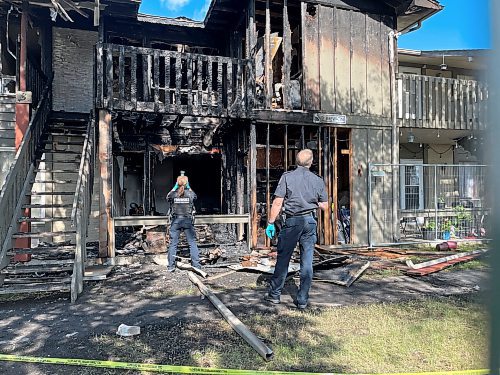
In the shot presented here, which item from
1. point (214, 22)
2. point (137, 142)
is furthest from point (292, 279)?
point (214, 22)

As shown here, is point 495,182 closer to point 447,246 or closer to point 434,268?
point 434,268

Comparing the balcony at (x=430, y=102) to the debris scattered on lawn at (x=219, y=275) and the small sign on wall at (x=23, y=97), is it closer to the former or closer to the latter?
the debris scattered on lawn at (x=219, y=275)

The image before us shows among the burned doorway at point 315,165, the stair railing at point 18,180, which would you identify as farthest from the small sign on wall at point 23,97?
the burned doorway at point 315,165

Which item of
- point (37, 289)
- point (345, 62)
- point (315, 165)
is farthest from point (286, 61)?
point (37, 289)

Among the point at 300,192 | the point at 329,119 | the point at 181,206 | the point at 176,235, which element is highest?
the point at 329,119

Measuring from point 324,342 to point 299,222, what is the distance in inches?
66.2

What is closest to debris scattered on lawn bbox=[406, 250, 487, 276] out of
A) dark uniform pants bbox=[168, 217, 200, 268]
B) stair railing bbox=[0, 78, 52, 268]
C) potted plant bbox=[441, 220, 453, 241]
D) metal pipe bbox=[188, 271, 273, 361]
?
potted plant bbox=[441, 220, 453, 241]

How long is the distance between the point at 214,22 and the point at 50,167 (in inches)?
254

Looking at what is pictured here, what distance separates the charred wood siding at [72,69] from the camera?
37.9 ft

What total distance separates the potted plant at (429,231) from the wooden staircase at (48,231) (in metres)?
9.26

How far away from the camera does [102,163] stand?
26.8 feet

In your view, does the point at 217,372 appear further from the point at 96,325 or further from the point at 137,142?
the point at 137,142

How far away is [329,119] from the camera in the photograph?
403 inches

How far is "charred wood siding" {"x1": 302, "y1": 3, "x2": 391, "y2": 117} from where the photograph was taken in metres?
10.3
